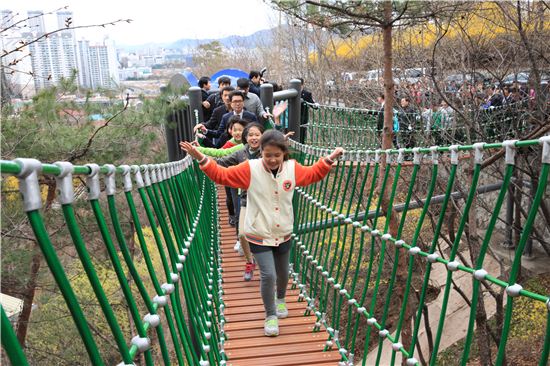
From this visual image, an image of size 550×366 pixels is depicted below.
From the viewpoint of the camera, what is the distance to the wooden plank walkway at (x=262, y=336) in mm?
2705

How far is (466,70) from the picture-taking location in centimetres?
620

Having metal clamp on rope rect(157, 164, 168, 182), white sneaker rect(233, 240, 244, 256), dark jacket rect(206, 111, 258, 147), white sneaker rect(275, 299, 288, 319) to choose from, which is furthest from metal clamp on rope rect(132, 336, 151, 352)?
dark jacket rect(206, 111, 258, 147)

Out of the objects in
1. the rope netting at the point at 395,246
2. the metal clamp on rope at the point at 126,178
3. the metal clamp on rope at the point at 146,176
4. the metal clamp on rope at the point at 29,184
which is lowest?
the rope netting at the point at 395,246

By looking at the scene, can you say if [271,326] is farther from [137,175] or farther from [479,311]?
[479,311]

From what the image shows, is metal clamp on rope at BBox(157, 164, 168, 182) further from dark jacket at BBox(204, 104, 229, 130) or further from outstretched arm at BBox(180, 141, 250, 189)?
dark jacket at BBox(204, 104, 229, 130)

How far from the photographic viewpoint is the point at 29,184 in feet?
2.63

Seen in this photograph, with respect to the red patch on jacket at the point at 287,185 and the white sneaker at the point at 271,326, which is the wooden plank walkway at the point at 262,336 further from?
the red patch on jacket at the point at 287,185

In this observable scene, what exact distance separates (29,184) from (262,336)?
2.31 m

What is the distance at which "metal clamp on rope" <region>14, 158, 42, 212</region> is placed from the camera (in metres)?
0.79

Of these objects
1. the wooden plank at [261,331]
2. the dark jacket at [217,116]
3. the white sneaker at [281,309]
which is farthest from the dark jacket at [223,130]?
the wooden plank at [261,331]

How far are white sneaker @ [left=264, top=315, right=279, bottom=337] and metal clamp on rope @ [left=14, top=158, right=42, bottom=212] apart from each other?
2.24 meters

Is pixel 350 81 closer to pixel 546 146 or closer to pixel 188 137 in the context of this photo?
pixel 188 137

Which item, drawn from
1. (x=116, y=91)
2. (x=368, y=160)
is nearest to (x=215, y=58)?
(x=116, y=91)

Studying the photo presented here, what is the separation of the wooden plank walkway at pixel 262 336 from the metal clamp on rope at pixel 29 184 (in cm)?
205
